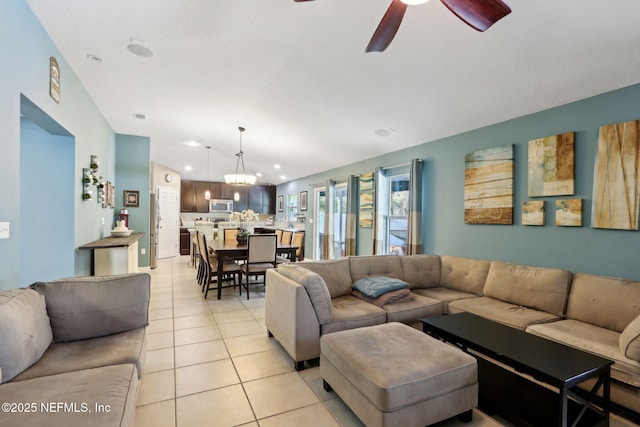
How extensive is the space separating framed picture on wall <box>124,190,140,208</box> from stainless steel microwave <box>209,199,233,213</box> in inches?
140

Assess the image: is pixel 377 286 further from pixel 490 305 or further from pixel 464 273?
pixel 464 273

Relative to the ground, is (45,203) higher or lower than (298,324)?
higher

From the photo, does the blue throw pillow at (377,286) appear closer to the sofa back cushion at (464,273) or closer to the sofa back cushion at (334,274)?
the sofa back cushion at (334,274)

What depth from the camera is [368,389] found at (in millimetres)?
1641

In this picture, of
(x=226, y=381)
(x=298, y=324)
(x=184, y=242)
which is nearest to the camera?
(x=226, y=381)

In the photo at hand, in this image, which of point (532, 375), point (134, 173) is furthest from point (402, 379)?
point (134, 173)

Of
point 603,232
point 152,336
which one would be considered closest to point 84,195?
point 152,336

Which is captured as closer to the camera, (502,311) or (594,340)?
(594,340)

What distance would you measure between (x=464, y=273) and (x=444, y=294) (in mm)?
394

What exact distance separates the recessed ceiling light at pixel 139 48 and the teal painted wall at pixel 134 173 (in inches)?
143

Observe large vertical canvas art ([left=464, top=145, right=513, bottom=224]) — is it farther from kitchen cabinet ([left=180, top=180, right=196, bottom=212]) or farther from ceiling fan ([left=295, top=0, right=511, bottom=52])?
kitchen cabinet ([left=180, top=180, right=196, bottom=212])

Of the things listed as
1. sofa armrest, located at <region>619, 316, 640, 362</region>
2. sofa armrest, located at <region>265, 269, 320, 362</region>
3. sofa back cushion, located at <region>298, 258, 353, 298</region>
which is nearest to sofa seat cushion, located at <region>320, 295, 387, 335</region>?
sofa armrest, located at <region>265, 269, 320, 362</region>

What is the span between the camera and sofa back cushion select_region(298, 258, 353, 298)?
10.3 feet

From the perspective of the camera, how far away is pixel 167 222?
8.30 meters
